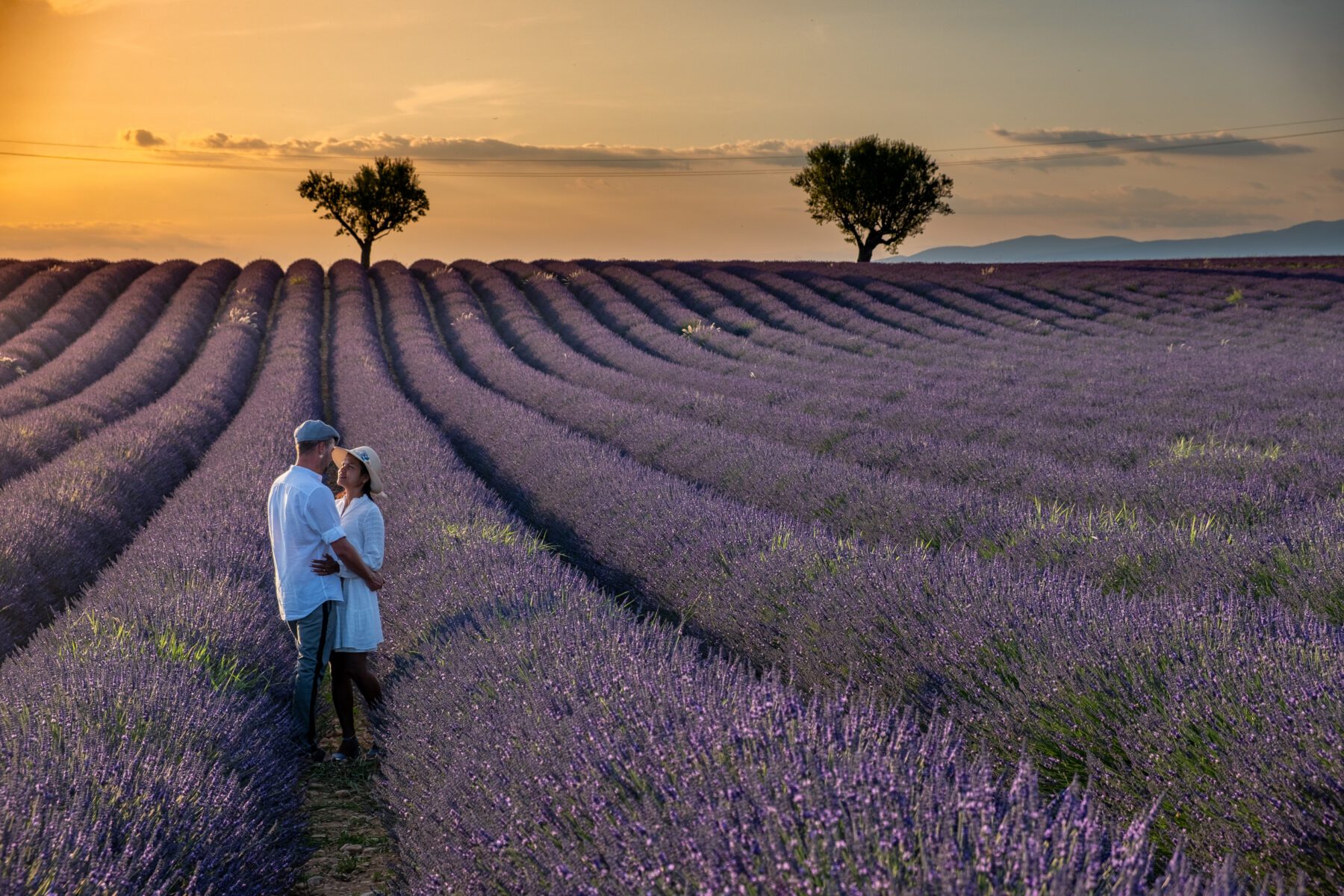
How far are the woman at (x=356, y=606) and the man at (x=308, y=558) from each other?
52 millimetres

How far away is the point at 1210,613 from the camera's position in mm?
3199

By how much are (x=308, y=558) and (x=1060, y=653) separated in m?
2.95

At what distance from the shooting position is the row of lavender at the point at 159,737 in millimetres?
2252

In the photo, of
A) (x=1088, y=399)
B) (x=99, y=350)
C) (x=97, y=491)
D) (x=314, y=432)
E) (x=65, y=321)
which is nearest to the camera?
(x=314, y=432)

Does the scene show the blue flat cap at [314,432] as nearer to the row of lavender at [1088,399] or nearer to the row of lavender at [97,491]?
the row of lavender at [97,491]

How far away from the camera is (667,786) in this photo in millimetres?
1976

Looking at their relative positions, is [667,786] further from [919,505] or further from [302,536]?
[919,505]

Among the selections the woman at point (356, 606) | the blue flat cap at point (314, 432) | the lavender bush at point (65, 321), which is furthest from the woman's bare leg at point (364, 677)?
the lavender bush at point (65, 321)

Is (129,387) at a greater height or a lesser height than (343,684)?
greater

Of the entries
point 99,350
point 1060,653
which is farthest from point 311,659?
point 99,350

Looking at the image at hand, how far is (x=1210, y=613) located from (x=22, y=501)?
7289mm

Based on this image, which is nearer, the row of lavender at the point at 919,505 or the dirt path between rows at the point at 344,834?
the dirt path between rows at the point at 344,834

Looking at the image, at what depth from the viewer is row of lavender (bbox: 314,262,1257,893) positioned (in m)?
1.59

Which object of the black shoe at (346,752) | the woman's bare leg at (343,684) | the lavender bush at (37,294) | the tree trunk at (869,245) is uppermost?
the tree trunk at (869,245)
